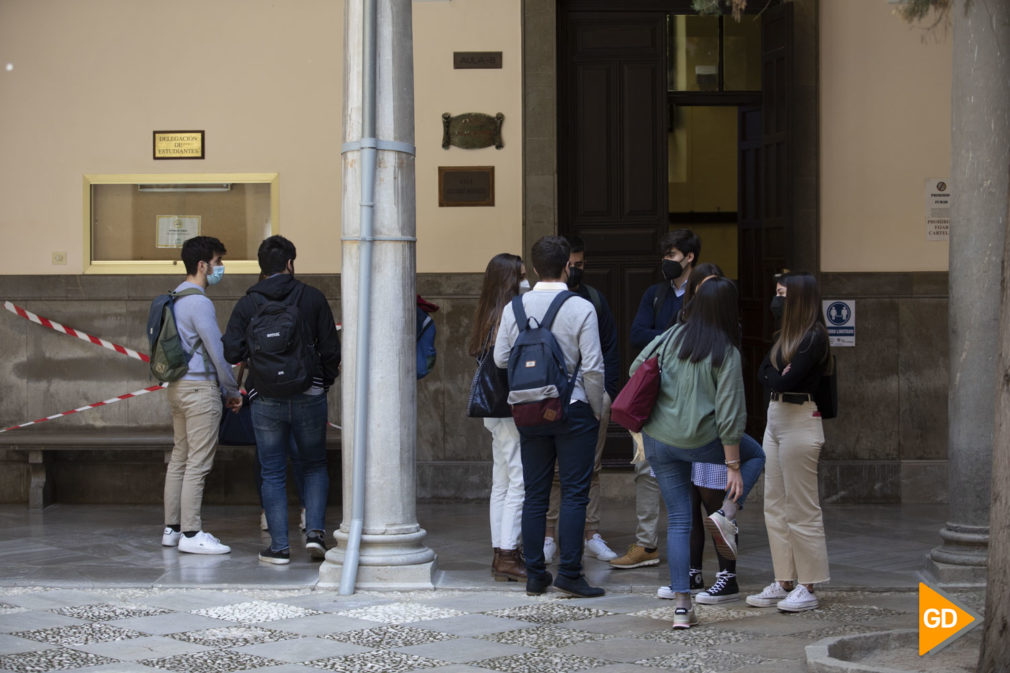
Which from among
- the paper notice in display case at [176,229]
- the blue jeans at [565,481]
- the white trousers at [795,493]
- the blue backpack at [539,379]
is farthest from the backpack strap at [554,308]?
the paper notice in display case at [176,229]

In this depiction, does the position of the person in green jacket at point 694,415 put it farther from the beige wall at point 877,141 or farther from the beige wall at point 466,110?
the beige wall at point 877,141

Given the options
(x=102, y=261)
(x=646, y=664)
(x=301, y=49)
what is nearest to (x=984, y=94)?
(x=646, y=664)

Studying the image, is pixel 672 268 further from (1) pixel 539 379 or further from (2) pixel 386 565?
(2) pixel 386 565

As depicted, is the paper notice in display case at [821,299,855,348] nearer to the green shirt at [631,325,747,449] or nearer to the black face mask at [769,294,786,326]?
the black face mask at [769,294,786,326]

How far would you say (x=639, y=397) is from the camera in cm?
684

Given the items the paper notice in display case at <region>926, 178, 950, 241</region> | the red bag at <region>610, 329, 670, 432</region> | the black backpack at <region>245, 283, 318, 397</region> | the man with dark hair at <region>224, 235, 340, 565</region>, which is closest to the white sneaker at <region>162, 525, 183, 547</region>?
the man with dark hair at <region>224, 235, 340, 565</region>

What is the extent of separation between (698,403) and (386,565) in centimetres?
200

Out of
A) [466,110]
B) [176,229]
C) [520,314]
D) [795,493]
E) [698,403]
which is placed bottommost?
[795,493]

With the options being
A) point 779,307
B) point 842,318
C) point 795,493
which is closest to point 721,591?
point 795,493

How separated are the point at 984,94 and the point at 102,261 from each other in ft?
21.8

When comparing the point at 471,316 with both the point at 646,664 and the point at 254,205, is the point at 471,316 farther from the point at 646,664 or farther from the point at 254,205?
the point at 646,664

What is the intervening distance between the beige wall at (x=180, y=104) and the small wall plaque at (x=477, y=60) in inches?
4.0

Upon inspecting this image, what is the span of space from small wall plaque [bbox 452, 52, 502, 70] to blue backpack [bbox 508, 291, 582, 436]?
4.01 meters

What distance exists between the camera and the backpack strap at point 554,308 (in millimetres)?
7207
